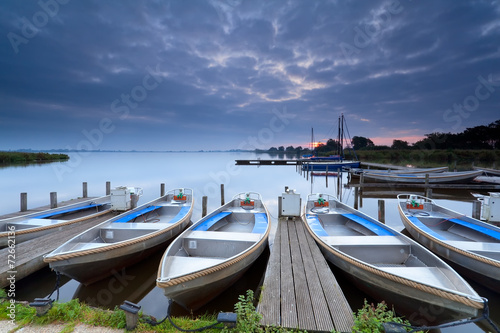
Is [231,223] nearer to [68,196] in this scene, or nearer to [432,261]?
[432,261]

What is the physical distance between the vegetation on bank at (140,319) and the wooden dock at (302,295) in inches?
8.8

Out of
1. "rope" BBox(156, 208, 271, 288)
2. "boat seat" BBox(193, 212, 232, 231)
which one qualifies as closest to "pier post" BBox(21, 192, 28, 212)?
"boat seat" BBox(193, 212, 232, 231)

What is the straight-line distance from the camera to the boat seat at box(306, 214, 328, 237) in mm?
6352

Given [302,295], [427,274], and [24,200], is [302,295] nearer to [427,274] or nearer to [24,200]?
[427,274]

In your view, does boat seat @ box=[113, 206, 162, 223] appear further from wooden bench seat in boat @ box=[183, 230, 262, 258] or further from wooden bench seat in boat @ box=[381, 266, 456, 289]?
wooden bench seat in boat @ box=[381, 266, 456, 289]

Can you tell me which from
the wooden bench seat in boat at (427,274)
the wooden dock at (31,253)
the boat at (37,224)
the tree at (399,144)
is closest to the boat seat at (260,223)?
the wooden bench seat in boat at (427,274)

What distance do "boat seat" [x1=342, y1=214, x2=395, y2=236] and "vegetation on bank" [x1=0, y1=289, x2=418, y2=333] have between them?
3420mm

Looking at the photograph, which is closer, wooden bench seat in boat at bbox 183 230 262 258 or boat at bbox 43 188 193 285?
boat at bbox 43 188 193 285

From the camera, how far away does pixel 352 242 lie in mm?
5562

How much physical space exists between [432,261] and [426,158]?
59.6m

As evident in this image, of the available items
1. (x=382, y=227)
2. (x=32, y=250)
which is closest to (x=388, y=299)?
(x=382, y=227)

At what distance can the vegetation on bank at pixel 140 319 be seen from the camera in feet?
9.73

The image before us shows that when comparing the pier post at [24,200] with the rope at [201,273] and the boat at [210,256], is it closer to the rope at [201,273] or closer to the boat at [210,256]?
the boat at [210,256]

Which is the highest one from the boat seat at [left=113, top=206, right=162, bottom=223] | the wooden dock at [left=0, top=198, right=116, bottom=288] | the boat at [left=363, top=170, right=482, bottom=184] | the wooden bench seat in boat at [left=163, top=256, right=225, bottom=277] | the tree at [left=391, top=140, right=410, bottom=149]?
the tree at [left=391, top=140, right=410, bottom=149]
